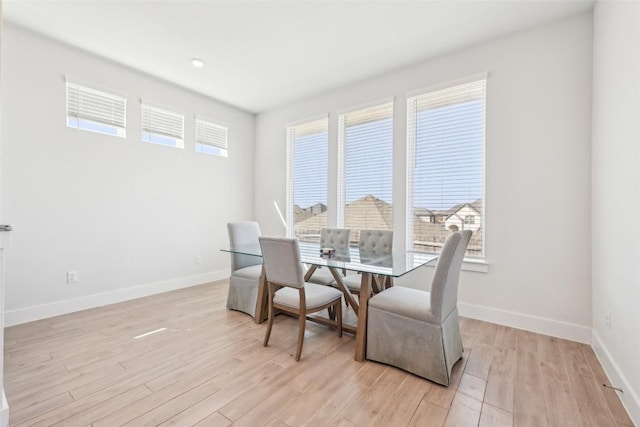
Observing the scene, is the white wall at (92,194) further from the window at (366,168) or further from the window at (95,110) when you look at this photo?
the window at (366,168)

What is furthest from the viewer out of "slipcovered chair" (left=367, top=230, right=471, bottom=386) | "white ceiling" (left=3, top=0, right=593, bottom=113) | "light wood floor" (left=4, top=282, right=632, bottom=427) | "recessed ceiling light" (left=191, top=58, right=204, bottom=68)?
"recessed ceiling light" (left=191, top=58, right=204, bottom=68)

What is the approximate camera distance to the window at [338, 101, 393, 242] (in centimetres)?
368

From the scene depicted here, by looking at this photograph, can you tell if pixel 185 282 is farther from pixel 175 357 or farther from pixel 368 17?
pixel 368 17

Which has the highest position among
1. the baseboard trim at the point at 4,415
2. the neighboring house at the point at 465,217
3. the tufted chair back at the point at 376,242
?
the neighboring house at the point at 465,217

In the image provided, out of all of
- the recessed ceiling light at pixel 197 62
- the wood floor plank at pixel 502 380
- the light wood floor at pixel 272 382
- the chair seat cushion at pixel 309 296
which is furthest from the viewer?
the recessed ceiling light at pixel 197 62

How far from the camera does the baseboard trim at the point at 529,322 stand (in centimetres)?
251

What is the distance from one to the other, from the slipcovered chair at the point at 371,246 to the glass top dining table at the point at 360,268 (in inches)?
2.0

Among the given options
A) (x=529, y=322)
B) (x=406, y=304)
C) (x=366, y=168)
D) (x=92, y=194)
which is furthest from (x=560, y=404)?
(x=92, y=194)

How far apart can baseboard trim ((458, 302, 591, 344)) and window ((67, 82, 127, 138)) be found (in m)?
4.59

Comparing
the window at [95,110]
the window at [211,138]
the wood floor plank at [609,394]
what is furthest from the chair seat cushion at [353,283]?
the window at [95,110]

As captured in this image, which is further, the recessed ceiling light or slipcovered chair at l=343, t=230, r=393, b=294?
the recessed ceiling light

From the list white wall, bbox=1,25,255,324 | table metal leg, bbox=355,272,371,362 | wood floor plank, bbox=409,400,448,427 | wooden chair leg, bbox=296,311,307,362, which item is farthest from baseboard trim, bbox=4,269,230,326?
wood floor plank, bbox=409,400,448,427

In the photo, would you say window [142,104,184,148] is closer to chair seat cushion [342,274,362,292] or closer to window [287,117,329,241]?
window [287,117,329,241]

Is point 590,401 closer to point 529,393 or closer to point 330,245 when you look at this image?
point 529,393
